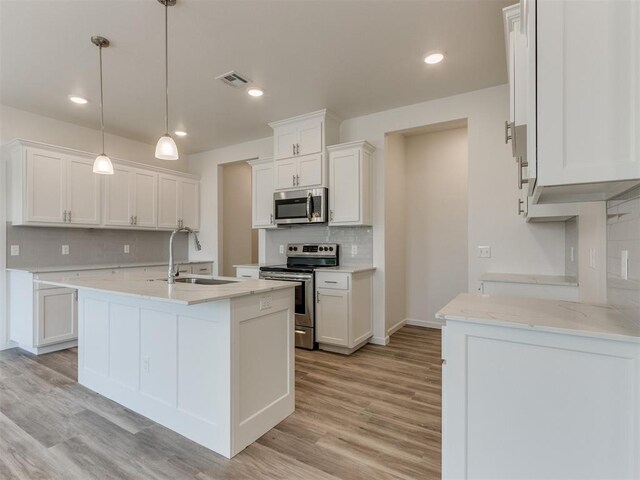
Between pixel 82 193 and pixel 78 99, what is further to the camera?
pixel 82 193

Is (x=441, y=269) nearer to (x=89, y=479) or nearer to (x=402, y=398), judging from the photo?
(x=402, y=398)

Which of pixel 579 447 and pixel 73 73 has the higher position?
pixel 73 73

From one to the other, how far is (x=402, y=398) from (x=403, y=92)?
2.91 m

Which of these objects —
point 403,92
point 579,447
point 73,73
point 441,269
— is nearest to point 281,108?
point 403,92

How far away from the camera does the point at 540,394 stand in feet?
3.98

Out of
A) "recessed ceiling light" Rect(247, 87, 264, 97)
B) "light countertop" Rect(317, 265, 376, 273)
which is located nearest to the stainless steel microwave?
"light countertop" Rect(317, 265, 376, 273)

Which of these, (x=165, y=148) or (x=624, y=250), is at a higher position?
(x=165, y=148)

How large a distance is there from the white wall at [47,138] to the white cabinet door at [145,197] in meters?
0.44

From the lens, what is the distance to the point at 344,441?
2.01 meters

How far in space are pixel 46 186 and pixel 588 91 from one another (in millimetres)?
4840

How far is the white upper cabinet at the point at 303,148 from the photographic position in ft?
12.8

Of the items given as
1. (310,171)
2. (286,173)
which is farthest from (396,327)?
(286,173)

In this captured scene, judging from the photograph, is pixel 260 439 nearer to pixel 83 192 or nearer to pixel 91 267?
pixel 91 267

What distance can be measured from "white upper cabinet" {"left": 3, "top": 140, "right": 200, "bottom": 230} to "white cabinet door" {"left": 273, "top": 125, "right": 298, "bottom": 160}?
2011 mm
